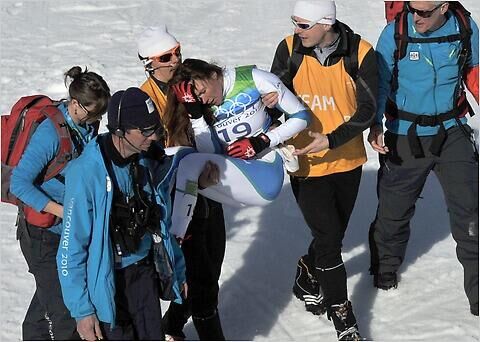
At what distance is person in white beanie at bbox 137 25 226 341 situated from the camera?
603 centimetres

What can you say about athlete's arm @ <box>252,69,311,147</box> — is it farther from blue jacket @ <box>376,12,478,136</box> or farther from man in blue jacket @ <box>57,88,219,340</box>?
man in blue jacket @ <box>57,88,219,340</box>

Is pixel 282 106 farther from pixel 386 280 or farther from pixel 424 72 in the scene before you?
pixel 386 280

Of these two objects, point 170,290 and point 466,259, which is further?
point 466,259

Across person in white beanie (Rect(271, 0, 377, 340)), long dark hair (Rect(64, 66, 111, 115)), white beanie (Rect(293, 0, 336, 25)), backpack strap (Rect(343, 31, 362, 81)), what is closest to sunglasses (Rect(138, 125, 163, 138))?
long dark hair (Rect(64, 66, 111, 115))

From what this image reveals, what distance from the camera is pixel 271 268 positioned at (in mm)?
7895

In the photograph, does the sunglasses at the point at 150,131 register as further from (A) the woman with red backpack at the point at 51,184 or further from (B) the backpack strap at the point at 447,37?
(B) the backpack strap at the point at 447,37

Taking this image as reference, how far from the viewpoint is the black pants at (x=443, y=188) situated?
6.65m

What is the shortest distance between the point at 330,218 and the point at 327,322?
3.23ft

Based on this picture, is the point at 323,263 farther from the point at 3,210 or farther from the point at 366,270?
the point at 3,210

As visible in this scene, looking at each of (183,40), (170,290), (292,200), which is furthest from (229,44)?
(170,290)

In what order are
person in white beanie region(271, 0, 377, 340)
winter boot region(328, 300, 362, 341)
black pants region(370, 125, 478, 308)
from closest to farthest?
person in white beanie region(271, 0, 377, 340) < winter boot region(328, 300, 362, 341) < black pants region(370, 125, 478, 308)

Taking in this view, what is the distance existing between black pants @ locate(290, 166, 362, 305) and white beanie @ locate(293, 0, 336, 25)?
1007 mm

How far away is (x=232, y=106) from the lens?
6.00 meters

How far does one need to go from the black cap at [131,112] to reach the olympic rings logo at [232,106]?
100 centimetres
